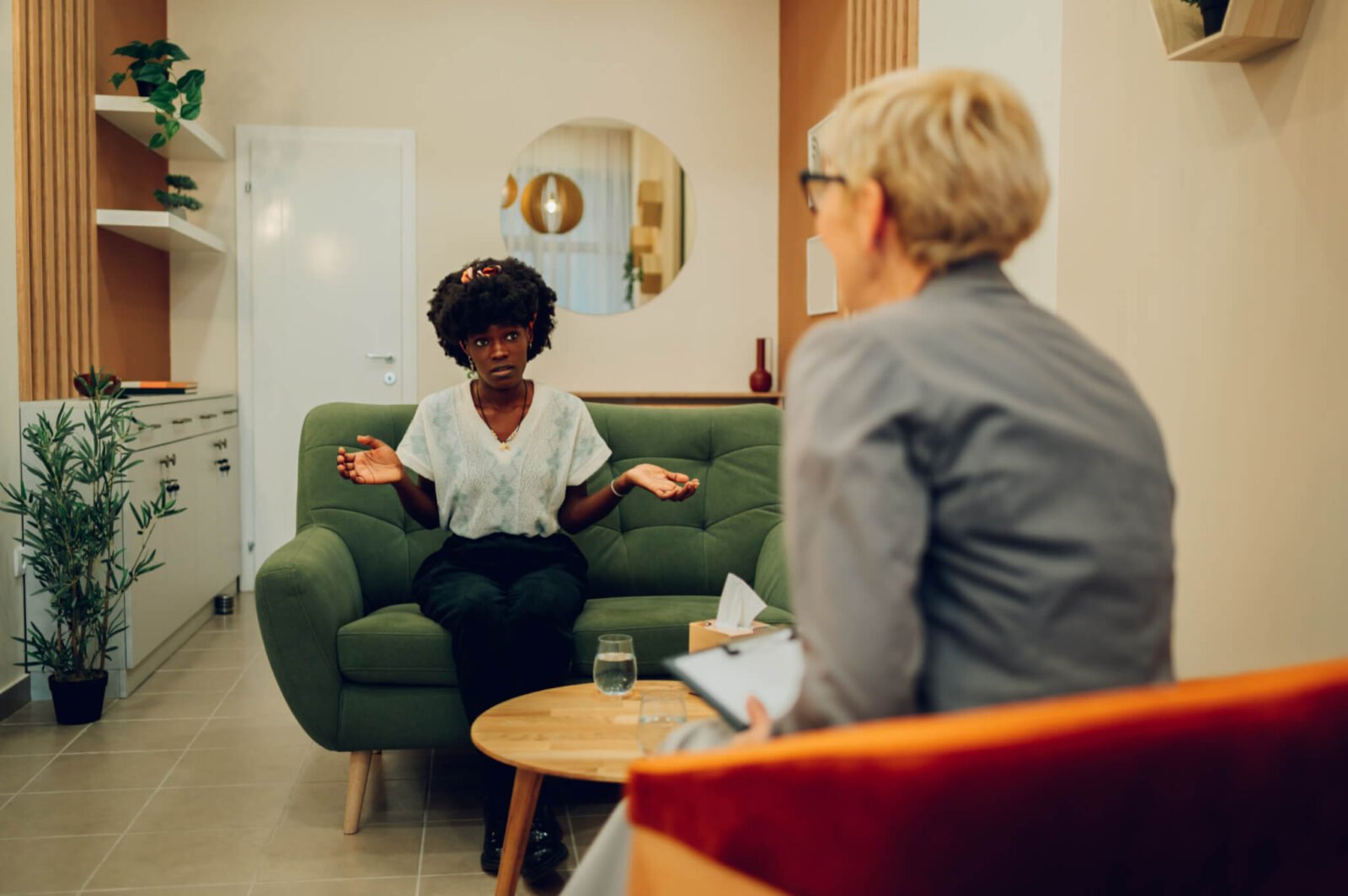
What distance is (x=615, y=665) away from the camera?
6.55 feet

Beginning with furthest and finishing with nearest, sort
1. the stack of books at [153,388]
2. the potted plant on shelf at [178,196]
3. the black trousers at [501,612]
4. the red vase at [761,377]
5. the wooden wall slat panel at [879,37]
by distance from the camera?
the red vase at [761,377] → the potted plant on shelf at [178,196] → the stack of books at [153,388] → the wooden wall slat panel at [879,37] → the black trousers at [501,612]

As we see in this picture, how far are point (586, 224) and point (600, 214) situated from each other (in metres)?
0.09

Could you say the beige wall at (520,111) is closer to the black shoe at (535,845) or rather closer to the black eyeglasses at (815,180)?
the black shoe at (535,845)

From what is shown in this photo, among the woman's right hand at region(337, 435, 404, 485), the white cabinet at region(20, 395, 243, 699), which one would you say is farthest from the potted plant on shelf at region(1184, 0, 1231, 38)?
the white cabinet at region(20, 395, 243, 699)

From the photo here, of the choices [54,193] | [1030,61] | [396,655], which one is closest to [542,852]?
[396,655]

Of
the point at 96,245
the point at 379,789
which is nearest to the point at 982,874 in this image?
the point at 379,789

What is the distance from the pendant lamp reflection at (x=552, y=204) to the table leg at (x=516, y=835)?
153 inches

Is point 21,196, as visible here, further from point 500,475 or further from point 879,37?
point 879,37

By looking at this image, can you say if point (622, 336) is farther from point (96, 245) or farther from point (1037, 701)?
point (1037, 701)

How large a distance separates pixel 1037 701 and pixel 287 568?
1.87 meters

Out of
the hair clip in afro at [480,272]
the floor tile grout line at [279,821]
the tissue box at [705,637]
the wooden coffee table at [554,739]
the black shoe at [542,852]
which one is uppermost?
the hair clip in afro at [480,272]

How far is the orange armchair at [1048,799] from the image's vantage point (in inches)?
30.5

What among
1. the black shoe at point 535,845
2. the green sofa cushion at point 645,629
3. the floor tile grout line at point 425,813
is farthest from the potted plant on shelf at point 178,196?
the black shoe at point 535,845

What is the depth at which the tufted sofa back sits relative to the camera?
9.31ft
